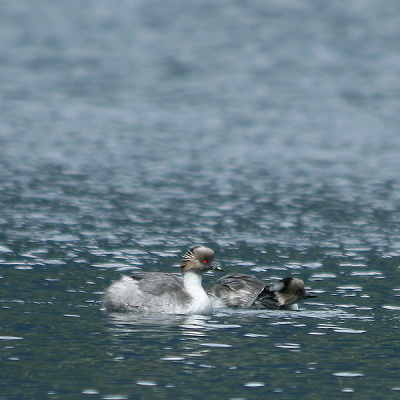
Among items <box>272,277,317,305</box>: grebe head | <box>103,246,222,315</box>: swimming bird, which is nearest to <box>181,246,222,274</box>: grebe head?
<box>103,246,222,315</box>: swimming bird

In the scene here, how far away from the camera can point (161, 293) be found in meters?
19.4

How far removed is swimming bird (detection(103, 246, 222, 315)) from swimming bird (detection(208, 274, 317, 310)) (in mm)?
817

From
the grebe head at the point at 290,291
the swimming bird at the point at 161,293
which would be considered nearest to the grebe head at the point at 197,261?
the swimming bird at the point at 161,293

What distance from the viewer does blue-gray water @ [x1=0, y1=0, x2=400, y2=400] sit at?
600 inches

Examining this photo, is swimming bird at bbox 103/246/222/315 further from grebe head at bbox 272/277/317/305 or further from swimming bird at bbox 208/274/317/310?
grebe head at bbox 272/277/317/305

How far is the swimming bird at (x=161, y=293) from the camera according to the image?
62.1 ft

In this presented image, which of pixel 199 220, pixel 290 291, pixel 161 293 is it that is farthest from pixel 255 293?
pixel 199 220

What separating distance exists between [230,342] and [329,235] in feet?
34.7

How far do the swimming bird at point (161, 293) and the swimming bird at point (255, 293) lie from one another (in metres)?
0.82

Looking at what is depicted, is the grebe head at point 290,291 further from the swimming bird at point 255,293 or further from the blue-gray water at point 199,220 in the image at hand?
the blue-gray water at point 199,220

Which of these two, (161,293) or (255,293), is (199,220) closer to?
→ (255,293)

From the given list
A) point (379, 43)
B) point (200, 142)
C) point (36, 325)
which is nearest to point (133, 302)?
point (36, 325)

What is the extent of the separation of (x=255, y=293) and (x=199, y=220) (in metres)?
8.11

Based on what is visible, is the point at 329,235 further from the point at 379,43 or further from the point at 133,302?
the point at 379,43
